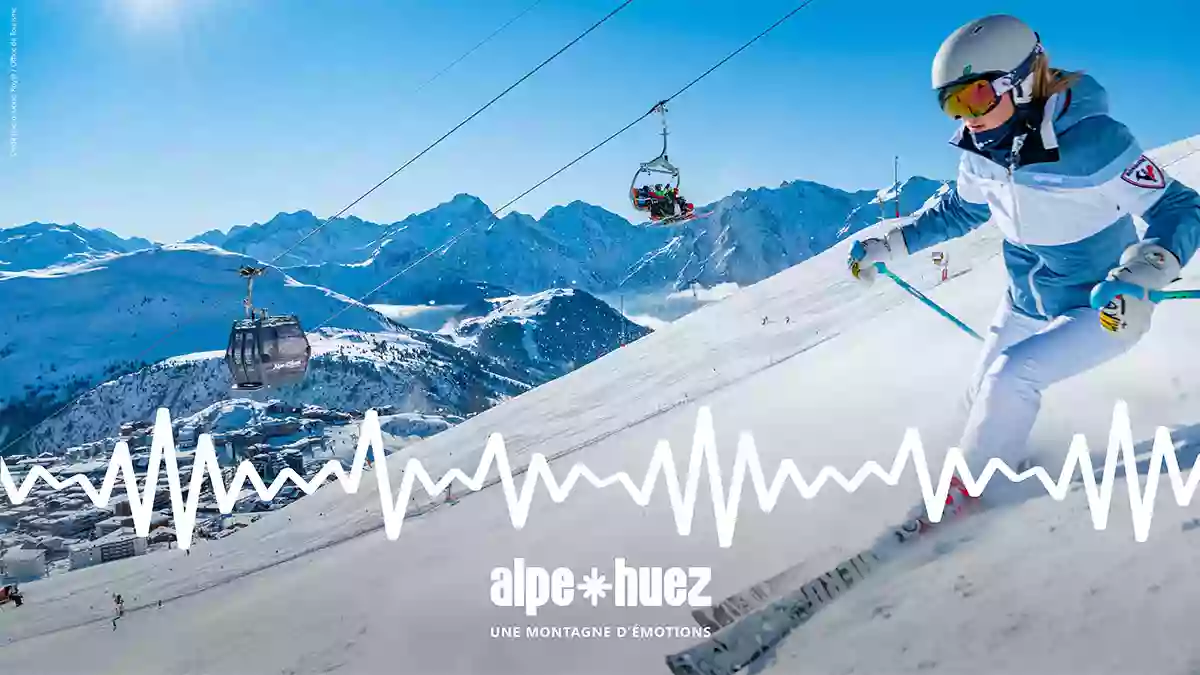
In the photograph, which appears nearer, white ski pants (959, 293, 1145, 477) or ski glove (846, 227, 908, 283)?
white ski pants (959, 293, 1145, 477)

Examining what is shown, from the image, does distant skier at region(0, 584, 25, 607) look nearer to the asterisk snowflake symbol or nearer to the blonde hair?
the asterisk snowflake symbol

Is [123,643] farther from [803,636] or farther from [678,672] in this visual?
[803,636]

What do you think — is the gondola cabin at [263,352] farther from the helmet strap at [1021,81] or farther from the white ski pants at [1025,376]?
the helmet strap at [1021,81]

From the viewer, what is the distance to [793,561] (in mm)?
4645

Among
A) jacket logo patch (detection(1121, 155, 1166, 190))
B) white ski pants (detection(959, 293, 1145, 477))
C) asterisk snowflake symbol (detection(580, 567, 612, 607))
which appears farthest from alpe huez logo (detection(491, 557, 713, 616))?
jacket logo patch (detection(1121, 155, 1166, 190))

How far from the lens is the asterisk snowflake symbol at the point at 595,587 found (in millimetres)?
5113

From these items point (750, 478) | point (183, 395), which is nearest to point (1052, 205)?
point (750, 478)

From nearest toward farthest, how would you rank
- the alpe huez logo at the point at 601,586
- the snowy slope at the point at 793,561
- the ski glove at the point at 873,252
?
1. the snowy slope at the point at 793,561
2. the alpe huez logo at the point at 601,586
3. the ski glove at the point at 873,252

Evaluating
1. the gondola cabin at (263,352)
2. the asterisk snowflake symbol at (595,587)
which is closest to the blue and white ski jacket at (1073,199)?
the asterisk snowflake symbol at (595,587)

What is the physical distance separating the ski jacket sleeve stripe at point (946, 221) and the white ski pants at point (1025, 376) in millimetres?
1008

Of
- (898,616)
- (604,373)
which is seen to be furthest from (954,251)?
(898,616)

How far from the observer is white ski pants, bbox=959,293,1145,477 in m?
4.16

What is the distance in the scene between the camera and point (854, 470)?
5.70m

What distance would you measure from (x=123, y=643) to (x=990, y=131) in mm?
7950
